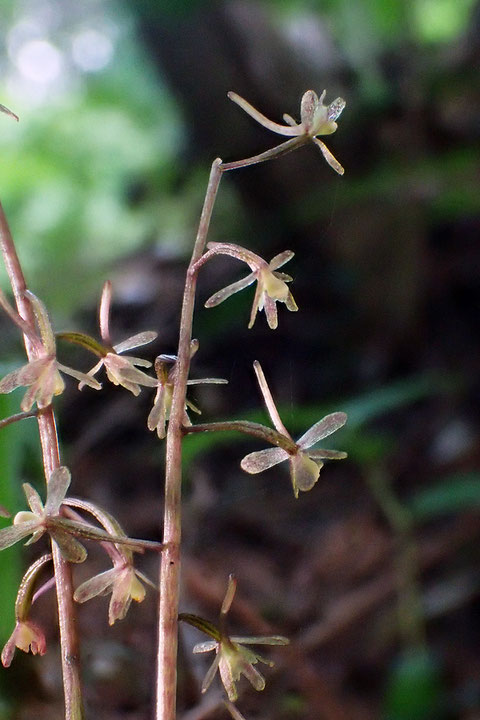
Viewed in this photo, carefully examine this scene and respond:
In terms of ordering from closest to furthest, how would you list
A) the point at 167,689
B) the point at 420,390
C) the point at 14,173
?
the point at 167,689
the point at 420,390
the point at 14,173

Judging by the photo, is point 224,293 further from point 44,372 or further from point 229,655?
point 229,655

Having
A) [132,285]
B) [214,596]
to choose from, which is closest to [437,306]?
[132,285]

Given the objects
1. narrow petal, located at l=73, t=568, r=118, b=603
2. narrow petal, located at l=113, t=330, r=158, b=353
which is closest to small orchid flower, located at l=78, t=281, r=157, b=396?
narrow petal, located at l=113, t=330, r=158, b=353

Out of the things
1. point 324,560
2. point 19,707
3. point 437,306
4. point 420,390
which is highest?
point 437,306

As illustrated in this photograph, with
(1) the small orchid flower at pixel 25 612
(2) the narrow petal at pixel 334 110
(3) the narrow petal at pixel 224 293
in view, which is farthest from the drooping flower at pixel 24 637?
(2) the narrow petal at pixel 334 110

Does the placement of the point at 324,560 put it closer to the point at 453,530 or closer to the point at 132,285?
the point at 453,530

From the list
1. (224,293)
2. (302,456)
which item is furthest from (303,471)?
(224,293)
